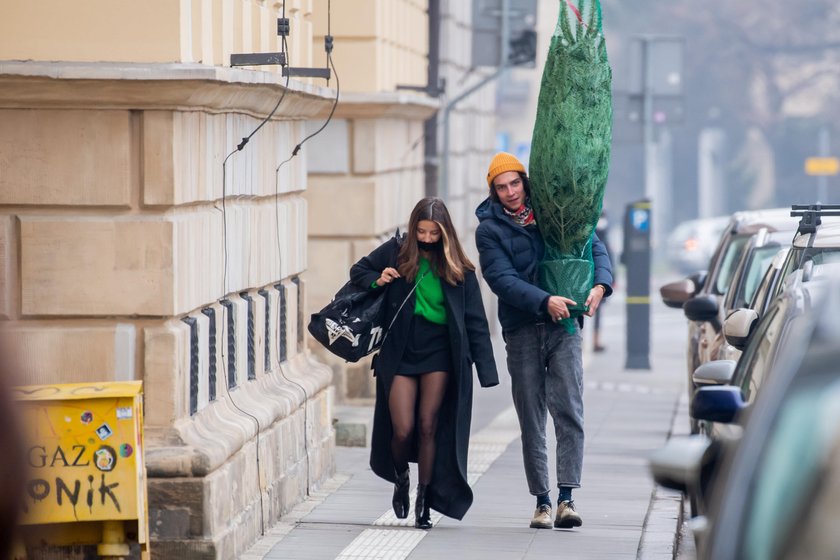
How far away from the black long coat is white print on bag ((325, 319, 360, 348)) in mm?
161

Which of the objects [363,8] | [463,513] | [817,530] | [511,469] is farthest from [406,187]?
[817,530]

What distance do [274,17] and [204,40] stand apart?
211 cm

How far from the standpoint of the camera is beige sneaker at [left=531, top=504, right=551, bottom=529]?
30.1ft

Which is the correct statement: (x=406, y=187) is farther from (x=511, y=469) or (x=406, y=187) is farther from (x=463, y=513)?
(x=463, y=513)

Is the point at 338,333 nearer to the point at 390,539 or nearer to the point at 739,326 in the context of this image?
the point at 390,539

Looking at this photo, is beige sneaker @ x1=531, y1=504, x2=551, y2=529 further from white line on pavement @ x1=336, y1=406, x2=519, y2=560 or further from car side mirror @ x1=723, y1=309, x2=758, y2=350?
car side mirror @ x1=723, y1=309, x2=758, y2=350

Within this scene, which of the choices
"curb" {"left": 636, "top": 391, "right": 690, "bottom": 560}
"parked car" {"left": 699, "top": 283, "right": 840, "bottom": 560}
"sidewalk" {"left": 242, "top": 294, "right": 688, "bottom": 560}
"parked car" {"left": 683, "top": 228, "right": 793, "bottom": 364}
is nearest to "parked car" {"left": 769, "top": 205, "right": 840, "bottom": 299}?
"curb" {"left": 636, "top": 391, "right": 690, "bottom": 560}

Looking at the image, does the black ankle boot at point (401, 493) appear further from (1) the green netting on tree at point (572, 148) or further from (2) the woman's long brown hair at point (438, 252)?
(1) the green netting on tree at point (572, 148)

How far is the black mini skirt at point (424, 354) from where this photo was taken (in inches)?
349

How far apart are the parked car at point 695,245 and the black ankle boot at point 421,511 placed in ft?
121

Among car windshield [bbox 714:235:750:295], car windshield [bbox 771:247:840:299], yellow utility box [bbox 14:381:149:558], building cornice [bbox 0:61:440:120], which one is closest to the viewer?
yellow utility box [bbox 14:381:149:558]

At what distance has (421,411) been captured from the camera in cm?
893

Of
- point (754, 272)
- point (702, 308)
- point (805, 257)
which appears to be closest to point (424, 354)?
point (805, 257)

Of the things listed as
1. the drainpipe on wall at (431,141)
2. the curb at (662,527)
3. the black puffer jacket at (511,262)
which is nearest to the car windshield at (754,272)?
the curb at (662,527)
